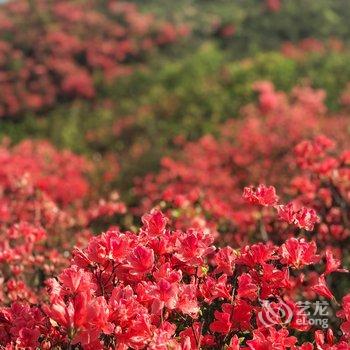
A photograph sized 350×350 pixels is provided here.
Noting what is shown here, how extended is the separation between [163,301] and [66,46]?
1975cm

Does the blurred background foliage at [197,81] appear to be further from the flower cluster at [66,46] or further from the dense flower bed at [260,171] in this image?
the dense flower bed at [260,171]

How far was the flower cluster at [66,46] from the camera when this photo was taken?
19.3 meters

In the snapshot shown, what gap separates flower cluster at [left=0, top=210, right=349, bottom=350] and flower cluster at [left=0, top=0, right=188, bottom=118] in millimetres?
16807

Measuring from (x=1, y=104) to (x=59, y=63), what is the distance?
2.64 m

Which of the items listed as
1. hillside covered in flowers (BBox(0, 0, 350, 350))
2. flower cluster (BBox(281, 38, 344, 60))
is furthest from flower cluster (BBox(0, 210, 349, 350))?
flower cluster (BBox(281, 38, 344, 60))

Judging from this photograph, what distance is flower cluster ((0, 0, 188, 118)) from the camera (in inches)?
Answer: 760

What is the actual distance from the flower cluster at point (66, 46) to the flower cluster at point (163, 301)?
16.8 m

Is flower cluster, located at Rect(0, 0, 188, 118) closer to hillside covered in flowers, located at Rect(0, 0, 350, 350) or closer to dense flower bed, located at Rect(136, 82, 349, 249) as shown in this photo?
hillside covered in flowers, located at Rect(0, 0, 350, 350)

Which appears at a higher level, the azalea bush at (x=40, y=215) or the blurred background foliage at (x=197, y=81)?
the azalea bush at (x=40, y=215)

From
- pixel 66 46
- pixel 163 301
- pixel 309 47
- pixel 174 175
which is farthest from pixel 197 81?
pixel 163 301

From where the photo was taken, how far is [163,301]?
2258 millimetres

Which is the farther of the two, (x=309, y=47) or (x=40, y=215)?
(x=309, y=47)

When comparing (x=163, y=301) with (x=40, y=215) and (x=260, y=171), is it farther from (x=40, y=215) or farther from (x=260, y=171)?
(x=260, y=171)

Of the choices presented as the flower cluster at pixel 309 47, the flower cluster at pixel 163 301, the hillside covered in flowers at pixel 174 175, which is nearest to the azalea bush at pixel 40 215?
the hillside covered in flowers at pixel 174 175
